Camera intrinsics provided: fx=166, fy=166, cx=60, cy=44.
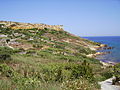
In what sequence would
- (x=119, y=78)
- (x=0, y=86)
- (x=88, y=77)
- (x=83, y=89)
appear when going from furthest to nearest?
(x=119, y=78) < (x=88, y=77) < (x=83, y=89) < (x=0, y=86)

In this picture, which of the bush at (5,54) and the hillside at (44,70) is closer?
the hillside at (44,70)

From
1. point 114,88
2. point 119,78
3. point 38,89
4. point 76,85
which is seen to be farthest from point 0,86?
point 119,78

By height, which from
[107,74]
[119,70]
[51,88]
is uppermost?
[51,88]

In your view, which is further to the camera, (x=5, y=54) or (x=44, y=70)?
(x=5, y=54)

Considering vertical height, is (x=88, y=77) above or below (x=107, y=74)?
above

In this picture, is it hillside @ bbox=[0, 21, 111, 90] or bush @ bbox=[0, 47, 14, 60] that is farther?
bush @ bbox=[0, 47, 14, 60]

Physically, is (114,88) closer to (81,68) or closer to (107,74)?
(81,68)

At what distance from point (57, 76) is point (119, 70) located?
6.26 metres

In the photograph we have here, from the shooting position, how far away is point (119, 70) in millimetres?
12344

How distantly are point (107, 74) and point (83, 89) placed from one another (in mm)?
8903

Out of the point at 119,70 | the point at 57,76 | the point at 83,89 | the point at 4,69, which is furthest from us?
the point at 119,70

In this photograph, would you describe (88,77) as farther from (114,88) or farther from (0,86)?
(0,86)

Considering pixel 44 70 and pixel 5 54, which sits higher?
pixel 44 70

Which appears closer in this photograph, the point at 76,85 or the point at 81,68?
the point at 76,85
